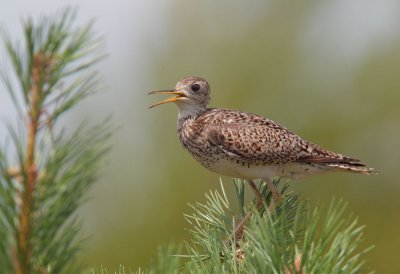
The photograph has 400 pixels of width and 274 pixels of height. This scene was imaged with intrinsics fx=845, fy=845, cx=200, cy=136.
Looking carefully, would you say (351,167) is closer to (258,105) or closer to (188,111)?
(188,111)

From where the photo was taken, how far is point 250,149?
6.82m

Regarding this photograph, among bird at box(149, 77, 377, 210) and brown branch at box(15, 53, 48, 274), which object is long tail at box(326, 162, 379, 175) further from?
brown branch at box(15, 53, 48, 274)

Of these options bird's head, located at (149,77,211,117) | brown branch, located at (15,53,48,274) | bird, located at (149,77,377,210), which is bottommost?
brown branch, located at (15,53,48,274)

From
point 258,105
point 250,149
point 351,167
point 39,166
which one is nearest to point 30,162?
point 39,166

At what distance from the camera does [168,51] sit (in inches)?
1031

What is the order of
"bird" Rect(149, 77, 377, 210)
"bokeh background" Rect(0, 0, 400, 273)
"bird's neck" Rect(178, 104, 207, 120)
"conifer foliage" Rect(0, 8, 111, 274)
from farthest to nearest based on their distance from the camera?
"bokeh background" Rect(0, 0, 400, 273) → "bird's neck" Rect(178, 104, 207, 120) → "bird" Rect(149, 77, 377, 210) → "conifer foliage" Rect(0, 8, 111, 274)

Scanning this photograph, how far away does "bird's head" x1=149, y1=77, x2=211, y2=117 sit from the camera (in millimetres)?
7574

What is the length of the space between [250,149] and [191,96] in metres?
1.05

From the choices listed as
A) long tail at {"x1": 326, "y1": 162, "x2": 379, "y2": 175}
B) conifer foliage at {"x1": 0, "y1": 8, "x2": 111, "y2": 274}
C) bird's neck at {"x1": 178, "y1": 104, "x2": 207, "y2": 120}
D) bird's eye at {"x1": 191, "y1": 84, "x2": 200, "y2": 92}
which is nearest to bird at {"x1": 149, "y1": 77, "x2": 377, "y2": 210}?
long tail at {"x1": 326, "y1": 162, "x2": 379, "y2": 175}

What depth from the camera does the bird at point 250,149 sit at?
262 inches

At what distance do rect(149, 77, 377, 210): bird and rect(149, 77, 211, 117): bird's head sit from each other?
21 centimetres

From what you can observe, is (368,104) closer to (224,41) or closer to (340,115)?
(340,115)

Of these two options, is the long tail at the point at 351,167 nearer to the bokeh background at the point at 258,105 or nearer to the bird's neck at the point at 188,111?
the bird's neck at the point at 188,111

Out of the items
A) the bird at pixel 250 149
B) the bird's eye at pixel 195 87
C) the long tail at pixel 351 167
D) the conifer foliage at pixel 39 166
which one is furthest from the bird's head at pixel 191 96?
the conifer foliage at pixel 39 166
